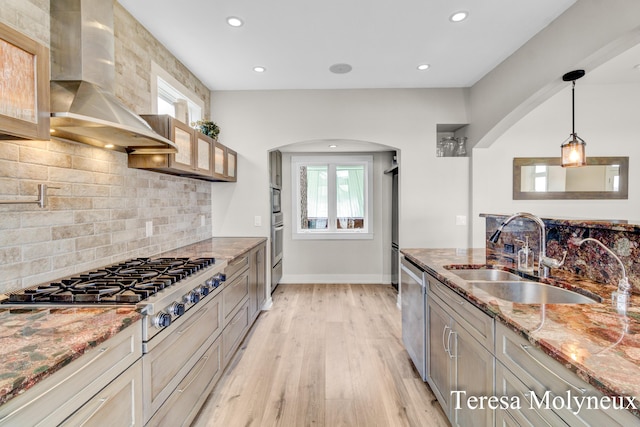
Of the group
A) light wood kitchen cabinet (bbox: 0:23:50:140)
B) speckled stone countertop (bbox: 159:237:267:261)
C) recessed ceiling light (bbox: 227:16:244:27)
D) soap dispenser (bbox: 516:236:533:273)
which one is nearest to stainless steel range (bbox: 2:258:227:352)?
speckled stone countertop (bbox: 159:237:267:261)

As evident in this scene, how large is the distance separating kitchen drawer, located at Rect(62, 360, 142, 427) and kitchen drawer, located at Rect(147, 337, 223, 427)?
179mm

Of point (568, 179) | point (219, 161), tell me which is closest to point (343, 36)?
point (219, 161)

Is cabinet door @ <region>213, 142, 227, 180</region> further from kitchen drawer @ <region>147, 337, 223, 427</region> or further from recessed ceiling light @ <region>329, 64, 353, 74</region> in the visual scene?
kitchen drawer @ <region>147, 337, 223, 427</region>

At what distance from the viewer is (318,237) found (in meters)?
5.03

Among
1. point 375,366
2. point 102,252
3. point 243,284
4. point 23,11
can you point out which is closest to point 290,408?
point 375,366

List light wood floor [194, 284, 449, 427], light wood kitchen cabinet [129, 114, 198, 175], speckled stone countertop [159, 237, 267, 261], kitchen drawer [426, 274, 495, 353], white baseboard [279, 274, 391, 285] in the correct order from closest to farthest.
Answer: kitchen drawer [426, 274, 495, 353] < light wood floor [194, 284, 449, 427] < light wood kitchen cabinet [129, 114, 198, 175] < speckled stone countertop [159, 237, 267, 261] < white baseboard [279, 274, 391, 285]

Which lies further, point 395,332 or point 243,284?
point 395,332

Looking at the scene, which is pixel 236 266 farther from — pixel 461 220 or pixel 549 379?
pixel 461 220

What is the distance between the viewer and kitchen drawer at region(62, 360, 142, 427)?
984 mm

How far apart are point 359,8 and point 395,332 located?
298 centimetres

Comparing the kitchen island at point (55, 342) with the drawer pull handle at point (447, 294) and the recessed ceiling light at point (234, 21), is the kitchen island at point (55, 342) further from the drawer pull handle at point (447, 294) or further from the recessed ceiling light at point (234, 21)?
the recessed ceiling light at point (234, 21)

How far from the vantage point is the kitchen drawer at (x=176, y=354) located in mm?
1337

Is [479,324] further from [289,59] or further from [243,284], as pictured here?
[289,59]

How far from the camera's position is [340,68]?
3180 mm
